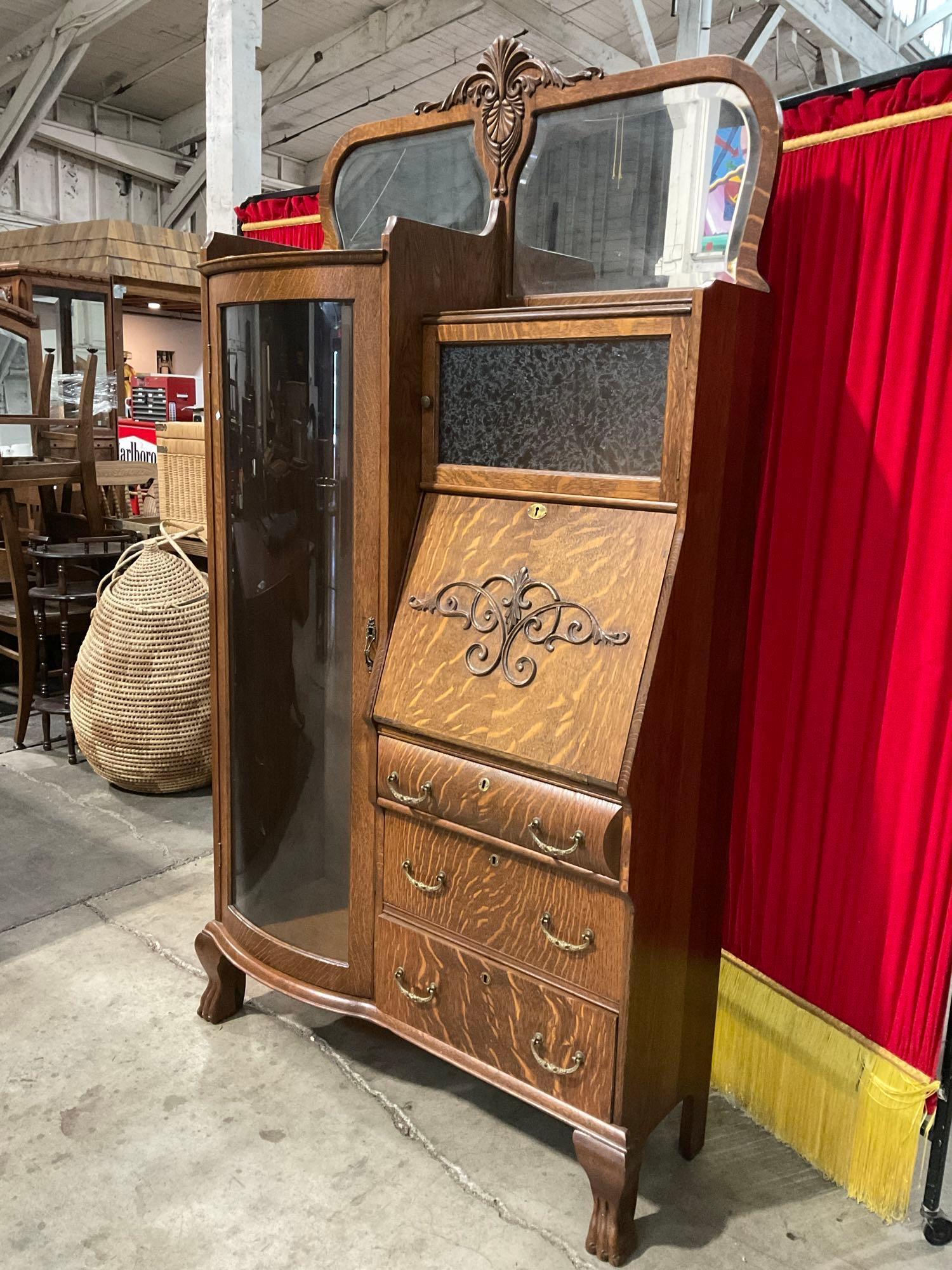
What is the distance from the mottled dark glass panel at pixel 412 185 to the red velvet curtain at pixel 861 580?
61 cm

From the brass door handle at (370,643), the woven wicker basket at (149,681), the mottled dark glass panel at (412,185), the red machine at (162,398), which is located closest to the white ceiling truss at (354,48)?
the red machine at (162,398)

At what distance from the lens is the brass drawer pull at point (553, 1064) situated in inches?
64.3

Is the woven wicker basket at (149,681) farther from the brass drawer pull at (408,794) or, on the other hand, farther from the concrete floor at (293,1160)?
the brass drawer pull at (408,794)

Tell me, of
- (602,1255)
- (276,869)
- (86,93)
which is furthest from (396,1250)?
(86,93)

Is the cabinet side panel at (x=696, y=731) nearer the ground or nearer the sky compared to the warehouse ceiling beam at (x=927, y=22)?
nearer the ground

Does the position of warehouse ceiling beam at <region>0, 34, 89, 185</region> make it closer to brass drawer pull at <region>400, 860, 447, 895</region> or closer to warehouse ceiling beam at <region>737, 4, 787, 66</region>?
warehouse ceiling beam at <region>737, 4, 787, 66</region>

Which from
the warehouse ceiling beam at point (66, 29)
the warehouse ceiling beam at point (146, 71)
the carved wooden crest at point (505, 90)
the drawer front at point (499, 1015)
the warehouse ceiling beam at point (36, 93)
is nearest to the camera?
the drawer front at point (499, 1015)

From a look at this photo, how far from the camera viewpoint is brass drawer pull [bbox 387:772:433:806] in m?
1.73

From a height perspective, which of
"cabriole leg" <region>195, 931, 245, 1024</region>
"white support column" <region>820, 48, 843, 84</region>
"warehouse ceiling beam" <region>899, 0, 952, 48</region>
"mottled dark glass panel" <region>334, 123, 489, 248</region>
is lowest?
"cabriole leg" <region>195, 931, 245, 1024</region>

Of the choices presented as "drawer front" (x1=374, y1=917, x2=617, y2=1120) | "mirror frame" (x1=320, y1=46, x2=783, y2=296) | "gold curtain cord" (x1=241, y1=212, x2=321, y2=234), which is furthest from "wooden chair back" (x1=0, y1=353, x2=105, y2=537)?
"drawer front" (x1=374, y1=917, x2=617, y2=1120)

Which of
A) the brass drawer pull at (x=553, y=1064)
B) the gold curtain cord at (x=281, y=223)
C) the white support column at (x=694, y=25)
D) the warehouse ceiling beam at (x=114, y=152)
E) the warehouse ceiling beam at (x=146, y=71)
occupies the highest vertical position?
the warehouse ceiling beam at (x=146, y=71)

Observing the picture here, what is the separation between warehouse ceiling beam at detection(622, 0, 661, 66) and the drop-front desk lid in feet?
12.9

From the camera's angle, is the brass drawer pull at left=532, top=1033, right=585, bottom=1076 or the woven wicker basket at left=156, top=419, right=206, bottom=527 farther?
the woven wicker basket at left=156, top=419, right=206, bottom=527

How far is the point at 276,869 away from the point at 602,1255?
95cm
